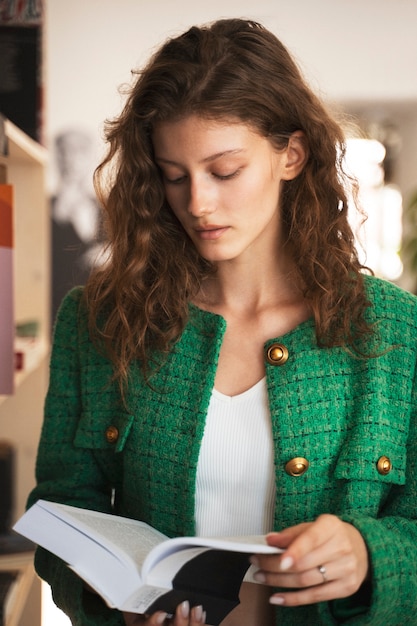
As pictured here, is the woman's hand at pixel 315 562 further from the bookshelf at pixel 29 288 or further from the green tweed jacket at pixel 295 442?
the bookshelf at pixel 29 288

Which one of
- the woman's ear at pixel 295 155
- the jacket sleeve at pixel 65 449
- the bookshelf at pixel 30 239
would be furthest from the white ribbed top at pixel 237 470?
the bookshelf at pixel 30 239

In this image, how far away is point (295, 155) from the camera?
1274 millimetres

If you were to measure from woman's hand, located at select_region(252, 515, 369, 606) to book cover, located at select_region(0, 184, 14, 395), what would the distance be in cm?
56

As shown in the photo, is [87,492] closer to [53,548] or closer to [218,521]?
[218,521]

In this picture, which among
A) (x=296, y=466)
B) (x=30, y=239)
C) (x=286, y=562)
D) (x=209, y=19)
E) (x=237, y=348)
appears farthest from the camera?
(x=209, y=19)

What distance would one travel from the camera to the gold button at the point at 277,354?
1193 mm

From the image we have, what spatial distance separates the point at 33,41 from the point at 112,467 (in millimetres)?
1233

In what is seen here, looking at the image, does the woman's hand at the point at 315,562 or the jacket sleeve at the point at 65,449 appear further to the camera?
the jacket sleeve at the point at 65,449

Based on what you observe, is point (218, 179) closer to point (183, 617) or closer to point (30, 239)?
point (183, 617)

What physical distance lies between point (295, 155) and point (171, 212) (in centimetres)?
22

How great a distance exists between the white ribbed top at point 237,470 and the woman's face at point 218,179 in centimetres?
23

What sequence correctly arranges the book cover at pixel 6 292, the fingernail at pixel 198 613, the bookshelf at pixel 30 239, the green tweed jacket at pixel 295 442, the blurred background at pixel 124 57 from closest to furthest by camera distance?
the fingernail at pixel 198 613
the green tweed jacket at pixel 295 442
the book cover at pixel 6 292
the bookshelf at pixel 30 239
the blurred background at pixel 124 57

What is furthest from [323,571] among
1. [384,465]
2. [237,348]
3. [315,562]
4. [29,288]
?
[29,288]

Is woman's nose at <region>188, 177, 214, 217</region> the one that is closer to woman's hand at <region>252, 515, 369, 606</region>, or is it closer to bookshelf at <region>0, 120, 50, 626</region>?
woman's hand at <region>252, 515, 369, 606</region>
